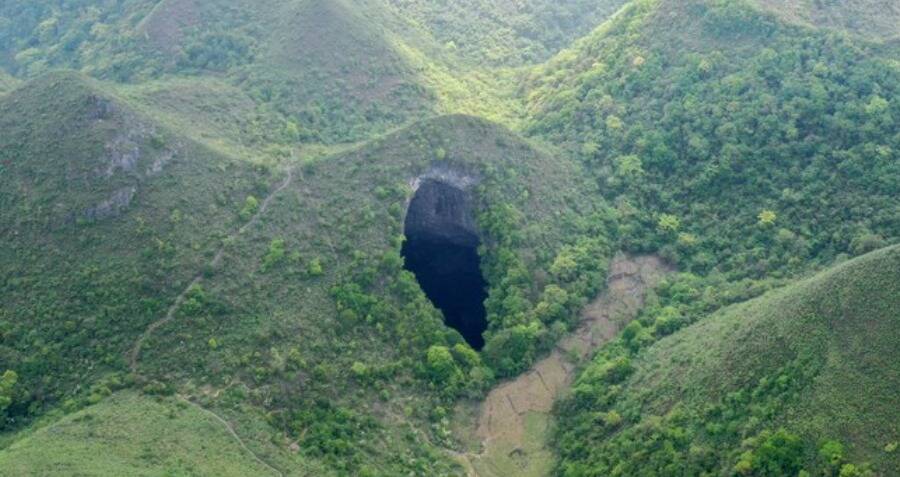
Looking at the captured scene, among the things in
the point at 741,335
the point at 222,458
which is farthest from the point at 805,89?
the point at 222,458

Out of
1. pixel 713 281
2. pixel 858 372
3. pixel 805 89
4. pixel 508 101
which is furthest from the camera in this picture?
pixel 508 101

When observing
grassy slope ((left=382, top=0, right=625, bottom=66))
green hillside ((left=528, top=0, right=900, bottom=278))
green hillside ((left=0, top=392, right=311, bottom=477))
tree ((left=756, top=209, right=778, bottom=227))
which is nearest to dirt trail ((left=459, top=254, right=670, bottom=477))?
green hillside ((left=528, top=0, right=900, bottom=278))

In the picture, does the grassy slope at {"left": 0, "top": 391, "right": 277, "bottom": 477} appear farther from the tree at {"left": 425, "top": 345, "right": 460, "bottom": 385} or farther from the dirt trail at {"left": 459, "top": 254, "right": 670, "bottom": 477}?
the dirt trail at {"left": 459, "top": 254, "right": 670, "bottom": 477}

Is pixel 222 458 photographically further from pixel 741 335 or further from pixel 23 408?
pixel 741 335

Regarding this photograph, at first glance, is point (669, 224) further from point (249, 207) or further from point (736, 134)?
point (249, 207)

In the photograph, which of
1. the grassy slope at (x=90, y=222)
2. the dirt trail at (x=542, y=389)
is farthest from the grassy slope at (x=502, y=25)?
the grassy slope at (x=90, y=222)
